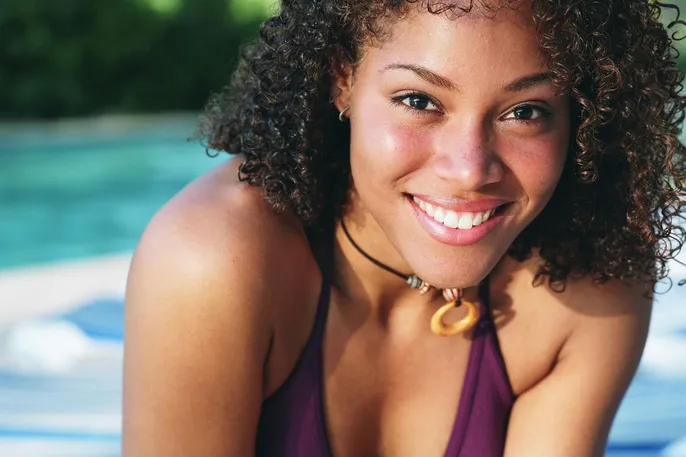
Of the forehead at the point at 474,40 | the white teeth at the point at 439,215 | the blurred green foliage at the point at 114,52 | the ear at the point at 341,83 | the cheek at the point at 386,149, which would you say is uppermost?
the blurred green foliage at the point at 114,52

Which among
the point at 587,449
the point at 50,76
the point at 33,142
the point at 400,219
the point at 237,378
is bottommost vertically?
the point at 587,449

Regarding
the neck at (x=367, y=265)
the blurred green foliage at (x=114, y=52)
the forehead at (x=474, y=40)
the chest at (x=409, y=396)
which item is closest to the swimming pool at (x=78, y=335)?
the chest at (x=409, y=396)

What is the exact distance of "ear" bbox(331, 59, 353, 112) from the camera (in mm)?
1884

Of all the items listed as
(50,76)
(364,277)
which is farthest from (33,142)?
(364,277)

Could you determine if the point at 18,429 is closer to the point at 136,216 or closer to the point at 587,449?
the point at 587,449

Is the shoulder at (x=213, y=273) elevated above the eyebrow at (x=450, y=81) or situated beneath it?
situated beneath

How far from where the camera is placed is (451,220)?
69.8 inches

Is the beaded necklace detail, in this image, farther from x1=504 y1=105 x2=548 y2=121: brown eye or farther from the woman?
x1=504 y1=105 x2=548 y2=121: brown eye

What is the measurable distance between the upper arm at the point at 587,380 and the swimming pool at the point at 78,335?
1.38 m

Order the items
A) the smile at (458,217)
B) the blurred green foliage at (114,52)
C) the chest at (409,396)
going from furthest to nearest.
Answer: the blurred green foliage at (114,52), the chest at (409,396), the smile at (458,217)

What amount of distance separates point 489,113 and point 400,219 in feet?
0.92

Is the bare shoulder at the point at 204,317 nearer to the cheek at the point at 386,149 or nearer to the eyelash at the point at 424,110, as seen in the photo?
the cheek at the point at 386,149

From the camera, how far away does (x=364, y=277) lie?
2164mm

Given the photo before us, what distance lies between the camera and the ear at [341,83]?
1884 millimetres
